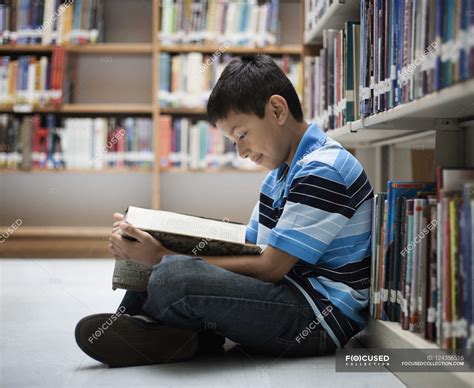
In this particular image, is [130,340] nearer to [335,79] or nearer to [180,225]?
[180,225]

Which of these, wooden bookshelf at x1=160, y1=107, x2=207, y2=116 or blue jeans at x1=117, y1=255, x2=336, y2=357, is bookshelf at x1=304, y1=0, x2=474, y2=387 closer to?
blue jeans at x1=117, y1=255, x2=336, y2=357

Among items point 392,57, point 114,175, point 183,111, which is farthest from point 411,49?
point 114,175

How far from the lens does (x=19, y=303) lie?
79.1 inches

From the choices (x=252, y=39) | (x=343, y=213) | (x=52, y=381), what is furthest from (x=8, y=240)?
(x=343, y=213)

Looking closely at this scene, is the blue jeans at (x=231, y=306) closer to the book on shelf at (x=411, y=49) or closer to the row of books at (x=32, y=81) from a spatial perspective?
the book on shelf at (x=411, y=49)

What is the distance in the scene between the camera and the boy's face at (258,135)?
1332 millimetres

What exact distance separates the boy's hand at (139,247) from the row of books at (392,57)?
1.94 ft

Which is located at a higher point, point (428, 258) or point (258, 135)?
point (258, 135)

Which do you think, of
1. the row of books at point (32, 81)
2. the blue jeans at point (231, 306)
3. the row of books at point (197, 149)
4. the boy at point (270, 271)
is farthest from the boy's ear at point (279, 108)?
the row of books at point (32, 81)

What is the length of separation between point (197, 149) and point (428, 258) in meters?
2.31

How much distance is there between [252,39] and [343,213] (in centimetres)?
223

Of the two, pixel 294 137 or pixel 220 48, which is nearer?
pixel 294 137

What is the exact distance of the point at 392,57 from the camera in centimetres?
128

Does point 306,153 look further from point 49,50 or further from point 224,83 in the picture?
point 49,50
